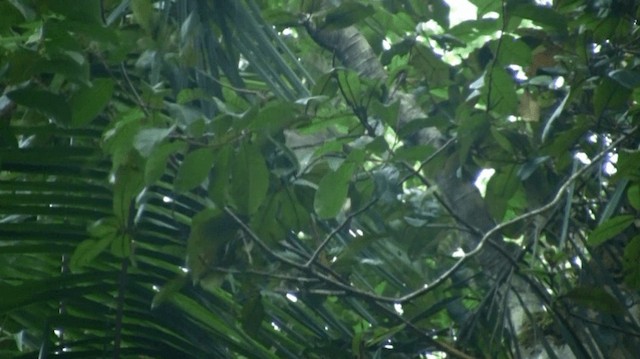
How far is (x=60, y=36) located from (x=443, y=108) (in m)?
0.85

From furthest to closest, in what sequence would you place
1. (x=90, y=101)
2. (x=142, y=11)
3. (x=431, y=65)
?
(x=431, y=65) → (x=142, y=11) → (x=90, y=101)

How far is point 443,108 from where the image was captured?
2.01 meters

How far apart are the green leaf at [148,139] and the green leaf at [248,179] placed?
11cm

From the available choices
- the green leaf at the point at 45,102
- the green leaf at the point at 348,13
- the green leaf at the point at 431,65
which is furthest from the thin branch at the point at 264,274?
the green leaf at the point at 431,65

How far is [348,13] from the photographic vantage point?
1.84 meters

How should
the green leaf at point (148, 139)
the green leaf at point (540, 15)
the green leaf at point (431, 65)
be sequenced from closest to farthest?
1. the green leaf at point (148, 139)
2. the green leaf at point (540, 15)
3. the green leaf at point (431, 65)

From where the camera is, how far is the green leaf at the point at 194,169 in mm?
1385

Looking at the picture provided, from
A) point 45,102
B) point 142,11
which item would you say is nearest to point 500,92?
point 142,11

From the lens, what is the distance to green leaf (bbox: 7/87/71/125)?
1361 mm

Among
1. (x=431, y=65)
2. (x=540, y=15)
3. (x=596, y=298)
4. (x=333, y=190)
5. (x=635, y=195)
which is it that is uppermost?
(x=431, y=65)

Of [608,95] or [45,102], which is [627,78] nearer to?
[608,95]

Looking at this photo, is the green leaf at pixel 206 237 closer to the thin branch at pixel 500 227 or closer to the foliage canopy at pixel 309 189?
the foliage canopy at pixel 309 189

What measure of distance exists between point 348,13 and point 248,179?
1.66 ft

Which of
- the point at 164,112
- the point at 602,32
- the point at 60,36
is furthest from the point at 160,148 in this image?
the point at 602,32
